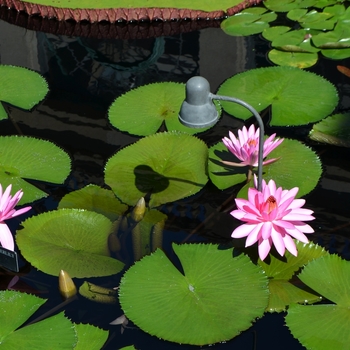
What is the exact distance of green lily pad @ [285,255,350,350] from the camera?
6.46 ft

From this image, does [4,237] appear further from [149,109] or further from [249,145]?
[149,109]

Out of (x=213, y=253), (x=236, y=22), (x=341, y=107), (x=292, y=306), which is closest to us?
(x=292, y=306)

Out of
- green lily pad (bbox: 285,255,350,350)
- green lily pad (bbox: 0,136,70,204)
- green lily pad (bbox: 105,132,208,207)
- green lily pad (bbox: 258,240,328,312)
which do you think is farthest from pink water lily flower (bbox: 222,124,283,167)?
green lily pad (bbox: 0,136,70,204)

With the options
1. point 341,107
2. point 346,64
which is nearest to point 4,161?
point 341,107

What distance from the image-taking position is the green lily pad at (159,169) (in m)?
2.63

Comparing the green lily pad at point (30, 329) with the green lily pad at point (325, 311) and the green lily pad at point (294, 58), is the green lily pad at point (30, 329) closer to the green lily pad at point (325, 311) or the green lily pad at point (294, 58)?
the green lily pad at point (325, 311)

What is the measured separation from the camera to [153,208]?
261 cm

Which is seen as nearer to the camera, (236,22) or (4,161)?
(4,161)

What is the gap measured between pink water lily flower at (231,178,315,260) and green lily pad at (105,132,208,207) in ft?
1.79

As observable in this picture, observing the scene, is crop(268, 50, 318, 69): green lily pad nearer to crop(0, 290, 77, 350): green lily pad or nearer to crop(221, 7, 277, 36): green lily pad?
crop(221, 7, 277, 36): green lily pad

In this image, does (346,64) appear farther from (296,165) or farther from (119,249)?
(119,249)

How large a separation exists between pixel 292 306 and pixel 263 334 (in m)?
0.14

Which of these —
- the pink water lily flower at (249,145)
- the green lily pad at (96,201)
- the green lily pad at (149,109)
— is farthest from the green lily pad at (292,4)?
the green lily pad at (96,201)

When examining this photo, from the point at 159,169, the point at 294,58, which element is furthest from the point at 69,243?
the point at 294,58
